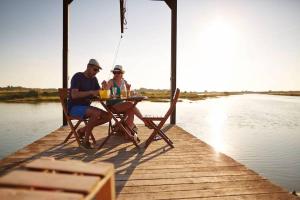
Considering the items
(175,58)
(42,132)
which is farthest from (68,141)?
(42,132)

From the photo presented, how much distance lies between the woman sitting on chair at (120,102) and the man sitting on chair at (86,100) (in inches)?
11.8

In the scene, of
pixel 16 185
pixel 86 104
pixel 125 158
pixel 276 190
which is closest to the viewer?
pixel 16 185

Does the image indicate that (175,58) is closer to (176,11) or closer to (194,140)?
(176,11)

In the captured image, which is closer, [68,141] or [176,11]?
[68,141]

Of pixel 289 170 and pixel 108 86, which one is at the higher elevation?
pixel 108 86

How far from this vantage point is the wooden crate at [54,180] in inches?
49.9

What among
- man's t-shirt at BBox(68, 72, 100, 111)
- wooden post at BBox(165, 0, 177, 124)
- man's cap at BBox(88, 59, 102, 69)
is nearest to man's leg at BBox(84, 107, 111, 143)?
man's t-shirt at BBox(68, 72, 100, 111)

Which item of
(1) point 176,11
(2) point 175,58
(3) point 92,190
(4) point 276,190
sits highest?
(1) point 176,11

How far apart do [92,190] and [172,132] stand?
5562 mm

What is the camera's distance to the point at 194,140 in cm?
592

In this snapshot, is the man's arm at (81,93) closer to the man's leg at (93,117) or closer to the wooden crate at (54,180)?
the man's leg at (93,117)

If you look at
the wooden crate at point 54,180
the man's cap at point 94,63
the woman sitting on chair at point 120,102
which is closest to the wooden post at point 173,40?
the woman sitting on chair at point 120,102

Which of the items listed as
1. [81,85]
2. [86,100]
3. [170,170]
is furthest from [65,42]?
[170,170]

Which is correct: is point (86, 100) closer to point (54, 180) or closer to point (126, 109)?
point (126, 109)
